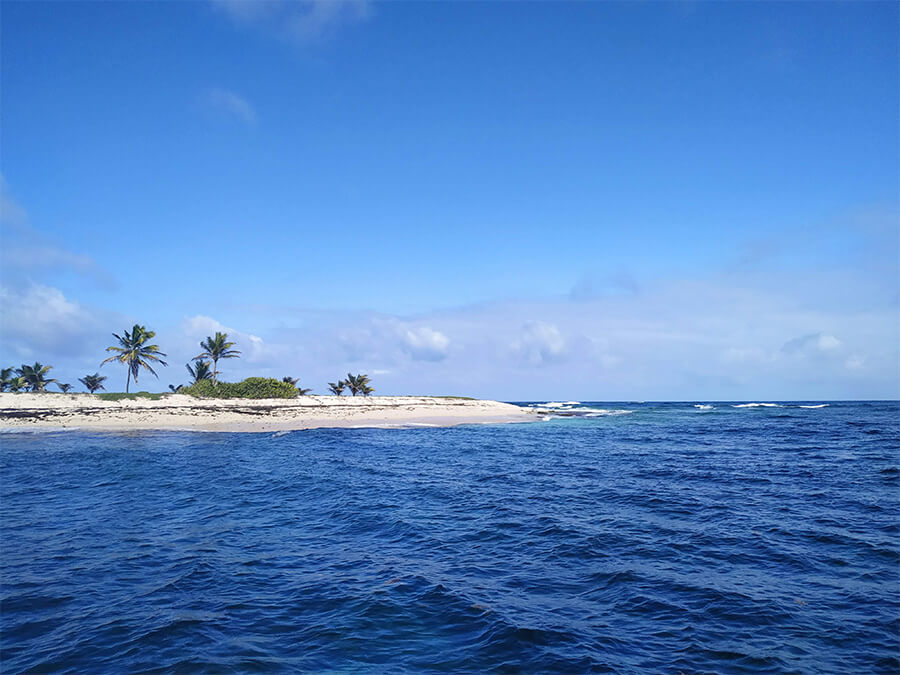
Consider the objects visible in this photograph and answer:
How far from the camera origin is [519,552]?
1409 cm

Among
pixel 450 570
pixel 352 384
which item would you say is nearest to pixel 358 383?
pixel 352 384

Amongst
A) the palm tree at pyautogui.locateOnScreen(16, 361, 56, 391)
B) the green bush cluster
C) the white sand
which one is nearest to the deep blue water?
the white sand

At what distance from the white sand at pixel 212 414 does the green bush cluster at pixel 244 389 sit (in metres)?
1.62

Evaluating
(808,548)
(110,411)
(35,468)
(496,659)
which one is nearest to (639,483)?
(808,548)

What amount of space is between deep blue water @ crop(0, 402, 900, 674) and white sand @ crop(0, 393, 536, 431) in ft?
93.3

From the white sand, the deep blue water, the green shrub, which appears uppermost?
the green shrub

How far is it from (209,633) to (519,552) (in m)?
8.50

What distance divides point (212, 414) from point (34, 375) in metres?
39.9

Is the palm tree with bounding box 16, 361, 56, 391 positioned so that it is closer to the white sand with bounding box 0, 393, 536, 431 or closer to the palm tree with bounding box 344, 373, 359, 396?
the white sand with bounding box 0, 393, 536, 431

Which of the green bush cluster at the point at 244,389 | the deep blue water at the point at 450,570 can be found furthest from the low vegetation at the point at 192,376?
the deep blue water at the point at 450,570

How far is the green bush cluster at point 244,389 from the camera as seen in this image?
72.1 metres

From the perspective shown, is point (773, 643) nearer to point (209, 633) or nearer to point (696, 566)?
point (696, 566)

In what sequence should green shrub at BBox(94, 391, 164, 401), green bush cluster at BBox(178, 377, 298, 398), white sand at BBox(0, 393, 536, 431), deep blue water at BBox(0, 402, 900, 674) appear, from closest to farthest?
deep blue water at BBox(0, 402, 900, 674)
white sand at BBox(0, 393, 536, 431)
green shrub at BBox(94, 391, 164, 401)
green bush cluster at BBox(178, 377, 298, 398)

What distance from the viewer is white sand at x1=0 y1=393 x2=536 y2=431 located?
174 feet
